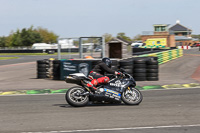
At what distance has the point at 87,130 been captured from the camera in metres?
6.23

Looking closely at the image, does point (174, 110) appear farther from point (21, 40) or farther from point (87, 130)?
point (21, 40)

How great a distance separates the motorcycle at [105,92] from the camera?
8617 millimetres

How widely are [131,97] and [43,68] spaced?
9.87 m

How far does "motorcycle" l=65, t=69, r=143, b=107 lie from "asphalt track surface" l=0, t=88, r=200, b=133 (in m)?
0.21

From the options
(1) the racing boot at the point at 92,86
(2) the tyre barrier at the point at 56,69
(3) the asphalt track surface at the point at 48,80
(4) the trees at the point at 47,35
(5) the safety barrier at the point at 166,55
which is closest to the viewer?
(1) the racing boot at the point at 92,86

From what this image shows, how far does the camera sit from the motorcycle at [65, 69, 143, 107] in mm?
8617

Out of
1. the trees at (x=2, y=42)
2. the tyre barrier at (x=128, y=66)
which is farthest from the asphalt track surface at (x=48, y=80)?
the trees at (x=2, y=42)

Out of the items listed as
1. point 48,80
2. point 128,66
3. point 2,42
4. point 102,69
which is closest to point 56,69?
point 48,80

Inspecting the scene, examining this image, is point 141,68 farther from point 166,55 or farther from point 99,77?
point 166,55

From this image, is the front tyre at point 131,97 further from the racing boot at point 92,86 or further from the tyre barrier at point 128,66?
the tyre barrier at point 128,66

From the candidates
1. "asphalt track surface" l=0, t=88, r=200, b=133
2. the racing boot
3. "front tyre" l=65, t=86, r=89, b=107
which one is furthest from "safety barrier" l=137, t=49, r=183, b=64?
"front tyre" l=65, t=86, r=89, b=107

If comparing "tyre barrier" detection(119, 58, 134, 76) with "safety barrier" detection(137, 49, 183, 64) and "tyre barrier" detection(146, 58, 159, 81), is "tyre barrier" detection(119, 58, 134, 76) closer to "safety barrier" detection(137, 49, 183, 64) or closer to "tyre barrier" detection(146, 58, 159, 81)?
"tyre barrier" detection(146, 58, 159, 81)

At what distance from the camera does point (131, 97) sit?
8992mm

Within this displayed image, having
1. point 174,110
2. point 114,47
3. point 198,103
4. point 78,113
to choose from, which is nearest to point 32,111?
point 78,113
